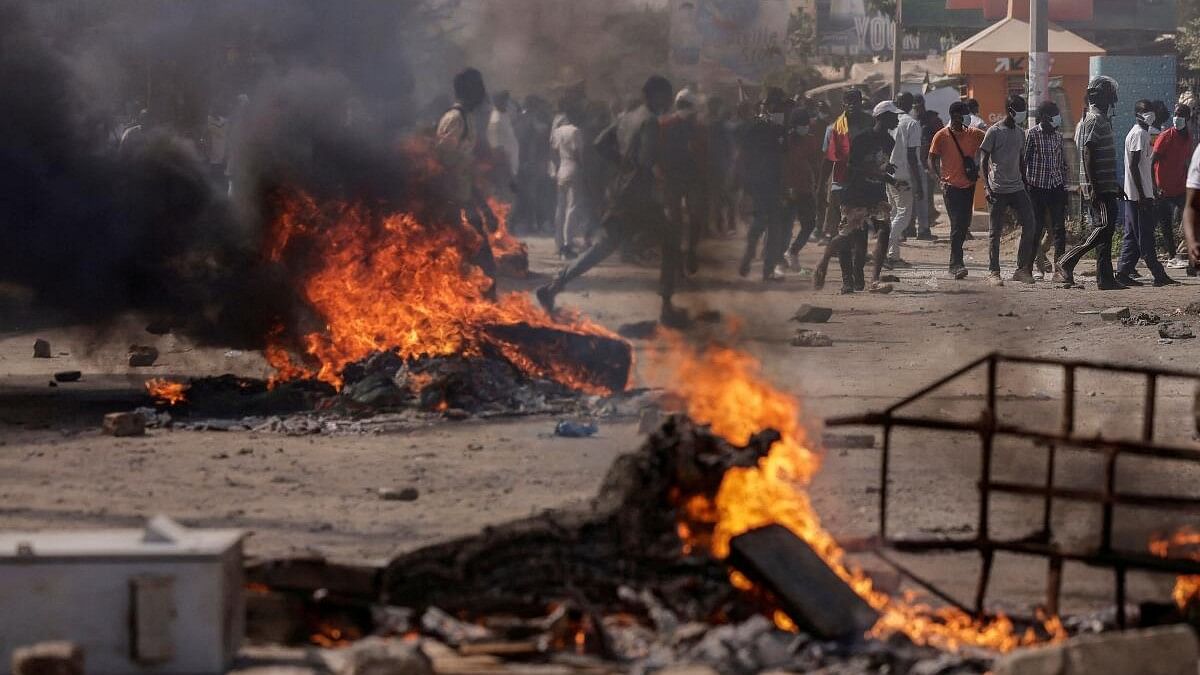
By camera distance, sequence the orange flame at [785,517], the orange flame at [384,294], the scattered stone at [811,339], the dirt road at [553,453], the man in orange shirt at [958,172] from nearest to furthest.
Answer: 1. the orange flame at [785,517]
2. the dirt road at [553,453]
3. the orange flame at [384,294]
4. the scattered stone at [811,339]
5. the man in orange shirt at [958,172]

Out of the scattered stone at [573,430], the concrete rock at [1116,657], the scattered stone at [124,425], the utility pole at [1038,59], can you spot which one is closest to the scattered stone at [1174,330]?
the scattered stone at [573,430]

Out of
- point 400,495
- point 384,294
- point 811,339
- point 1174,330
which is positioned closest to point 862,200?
point 811,339

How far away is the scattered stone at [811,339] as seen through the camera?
1312 centimetres

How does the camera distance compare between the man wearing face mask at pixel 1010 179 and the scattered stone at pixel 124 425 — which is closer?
the scattered stone at pixel 124 425

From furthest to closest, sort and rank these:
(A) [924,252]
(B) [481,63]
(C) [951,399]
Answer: (A) [924,252]
(B) [481,63]
(C) [951,399]

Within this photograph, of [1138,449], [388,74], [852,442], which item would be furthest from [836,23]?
[1138,449]

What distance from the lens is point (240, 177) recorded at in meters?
12.2

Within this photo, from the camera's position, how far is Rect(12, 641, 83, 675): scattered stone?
4.68 m

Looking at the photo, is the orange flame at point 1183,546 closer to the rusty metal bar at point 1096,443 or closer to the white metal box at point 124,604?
the rusty metal bar at point 1096,443

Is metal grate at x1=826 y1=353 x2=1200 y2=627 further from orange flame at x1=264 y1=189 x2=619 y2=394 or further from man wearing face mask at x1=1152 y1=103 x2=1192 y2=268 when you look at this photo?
man wearing face mask at x1=1152 y1=103 x2=1192 y2=268

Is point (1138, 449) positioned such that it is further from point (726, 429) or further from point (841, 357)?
point (841, 357)

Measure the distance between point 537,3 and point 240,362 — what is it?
4120 millimetres

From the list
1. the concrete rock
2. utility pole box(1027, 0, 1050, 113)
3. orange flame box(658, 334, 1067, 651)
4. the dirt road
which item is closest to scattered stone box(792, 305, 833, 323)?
the dirt road

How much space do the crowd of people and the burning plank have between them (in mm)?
6252
